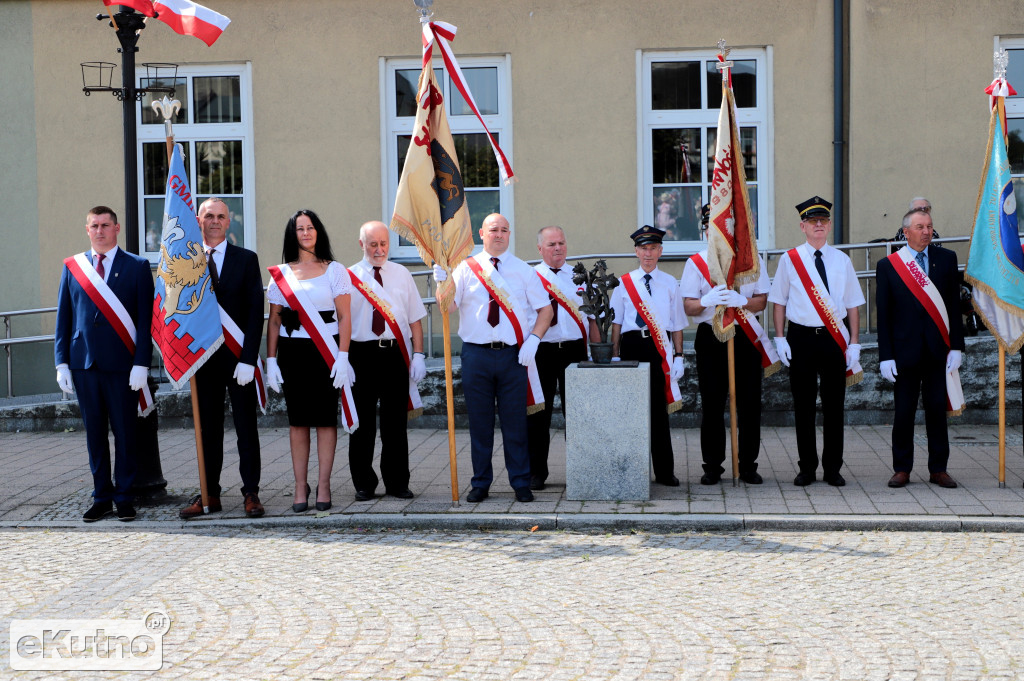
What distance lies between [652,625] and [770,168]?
9434 millimetres

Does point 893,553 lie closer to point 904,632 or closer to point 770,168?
point 904,632

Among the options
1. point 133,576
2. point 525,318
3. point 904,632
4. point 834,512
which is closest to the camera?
point 904,632

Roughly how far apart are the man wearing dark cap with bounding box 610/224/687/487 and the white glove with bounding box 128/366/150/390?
3208 millimetres

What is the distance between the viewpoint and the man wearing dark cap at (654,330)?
27.9ft

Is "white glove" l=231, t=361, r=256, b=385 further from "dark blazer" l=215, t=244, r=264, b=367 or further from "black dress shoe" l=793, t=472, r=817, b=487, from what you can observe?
"black dress shoe" l=793, t=472, r=817, b=487

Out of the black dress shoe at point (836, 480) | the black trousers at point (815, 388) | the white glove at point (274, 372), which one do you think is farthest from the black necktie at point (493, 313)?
the black dress shoe at point (836, 480)

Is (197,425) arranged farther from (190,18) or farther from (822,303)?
(822,303)

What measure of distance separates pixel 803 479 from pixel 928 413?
39.1 inches

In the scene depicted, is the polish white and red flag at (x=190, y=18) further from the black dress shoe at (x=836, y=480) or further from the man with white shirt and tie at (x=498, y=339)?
the black dress shoe at (x=836, y=480)

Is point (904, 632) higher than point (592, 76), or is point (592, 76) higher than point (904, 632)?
point (592, 76)

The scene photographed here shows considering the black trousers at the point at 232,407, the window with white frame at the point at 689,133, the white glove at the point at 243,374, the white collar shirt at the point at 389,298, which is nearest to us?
the white glove at the point at 243,374

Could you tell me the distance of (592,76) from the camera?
44.5 feet

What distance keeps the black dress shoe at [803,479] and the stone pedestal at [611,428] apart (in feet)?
4.02

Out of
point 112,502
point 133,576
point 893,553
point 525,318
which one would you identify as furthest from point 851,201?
point 133,576
